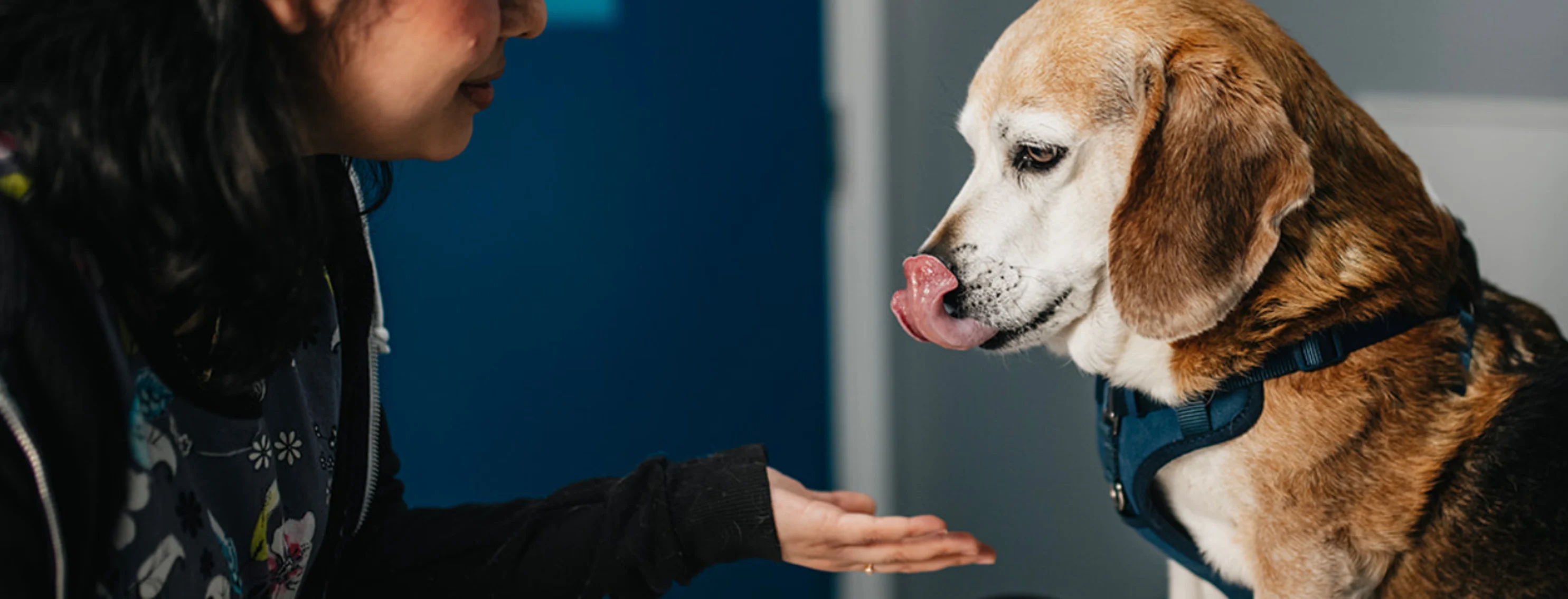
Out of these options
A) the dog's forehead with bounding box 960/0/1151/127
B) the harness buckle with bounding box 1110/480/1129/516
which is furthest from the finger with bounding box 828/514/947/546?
the dog's forehead with bounding box 960/0/1151/127

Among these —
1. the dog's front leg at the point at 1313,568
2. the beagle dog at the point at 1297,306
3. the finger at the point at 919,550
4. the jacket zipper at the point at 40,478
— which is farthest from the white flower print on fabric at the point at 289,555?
the dog's front leg at the point at 1313,568

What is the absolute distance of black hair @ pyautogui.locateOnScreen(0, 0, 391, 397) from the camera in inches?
25.4

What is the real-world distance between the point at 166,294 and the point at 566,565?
49 centimetres

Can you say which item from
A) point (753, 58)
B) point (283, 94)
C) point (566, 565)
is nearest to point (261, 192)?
point (283, 94)

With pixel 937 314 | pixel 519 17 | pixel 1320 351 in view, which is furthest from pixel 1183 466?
pixel 519 17

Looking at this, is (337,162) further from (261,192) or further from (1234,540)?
(1234,540)

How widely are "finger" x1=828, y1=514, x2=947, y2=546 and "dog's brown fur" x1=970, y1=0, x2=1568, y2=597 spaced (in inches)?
11.0

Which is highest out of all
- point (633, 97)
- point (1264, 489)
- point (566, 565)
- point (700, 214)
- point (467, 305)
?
point (633, 97)

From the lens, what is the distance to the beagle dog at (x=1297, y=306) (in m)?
0.85

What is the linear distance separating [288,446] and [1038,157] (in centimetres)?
71

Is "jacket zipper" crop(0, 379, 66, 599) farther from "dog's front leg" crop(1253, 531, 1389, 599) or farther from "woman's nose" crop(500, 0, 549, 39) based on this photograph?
"dog's front leg" crop(1253, 531, 1389, 599)

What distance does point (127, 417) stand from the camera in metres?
0.66

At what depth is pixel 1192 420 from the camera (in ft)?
2.93

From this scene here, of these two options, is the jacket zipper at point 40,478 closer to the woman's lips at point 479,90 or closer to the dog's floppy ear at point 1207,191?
the woman's lips at point 479,90
